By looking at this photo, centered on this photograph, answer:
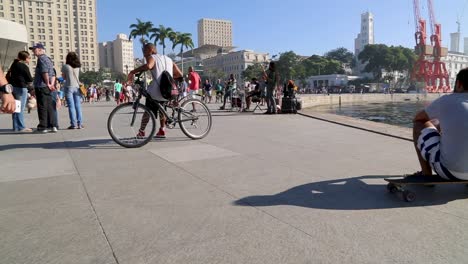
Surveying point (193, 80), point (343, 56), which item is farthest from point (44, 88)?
point (343, 56)

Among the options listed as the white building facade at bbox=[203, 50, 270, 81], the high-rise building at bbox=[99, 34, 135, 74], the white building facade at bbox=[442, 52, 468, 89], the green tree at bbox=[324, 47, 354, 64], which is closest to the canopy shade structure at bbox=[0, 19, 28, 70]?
the white building facade at bbox=[203, 50, 270, 81]

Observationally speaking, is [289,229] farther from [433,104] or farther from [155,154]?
[155,154]

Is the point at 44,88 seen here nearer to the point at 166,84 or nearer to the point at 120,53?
the point at 166,84

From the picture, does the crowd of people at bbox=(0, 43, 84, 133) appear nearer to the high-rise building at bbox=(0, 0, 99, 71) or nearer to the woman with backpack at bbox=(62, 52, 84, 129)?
the woman with backpack at bbox=(62, 52, 84, 129)

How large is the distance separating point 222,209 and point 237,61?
152374 mm

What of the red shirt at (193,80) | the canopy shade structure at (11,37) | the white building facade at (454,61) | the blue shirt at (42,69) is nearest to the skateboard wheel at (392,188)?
the blue shirt at (42,69)

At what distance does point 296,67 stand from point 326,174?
125 m

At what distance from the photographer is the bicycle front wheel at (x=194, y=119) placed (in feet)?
22.3

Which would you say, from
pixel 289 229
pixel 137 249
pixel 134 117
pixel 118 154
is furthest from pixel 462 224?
pixel 134 117

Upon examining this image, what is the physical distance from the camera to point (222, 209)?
298 cm

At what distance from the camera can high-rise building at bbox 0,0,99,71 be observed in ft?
458

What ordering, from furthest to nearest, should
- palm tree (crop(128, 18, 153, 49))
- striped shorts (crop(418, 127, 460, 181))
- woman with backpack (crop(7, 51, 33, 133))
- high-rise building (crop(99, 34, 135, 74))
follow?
high-rise building (crop(99, 34, 135, 74)) < palm tree (crop(128, 18, 153, 49)) < woman with backpack (crop(7, 51, 33, 133)) < striped shorts (crop(418, 127, 460, 181))

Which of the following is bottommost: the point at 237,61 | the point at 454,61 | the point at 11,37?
the point at 11,37

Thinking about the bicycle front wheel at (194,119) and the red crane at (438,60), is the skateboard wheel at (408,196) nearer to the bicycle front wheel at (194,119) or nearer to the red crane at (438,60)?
the bicycle front wheel at (194,119)
